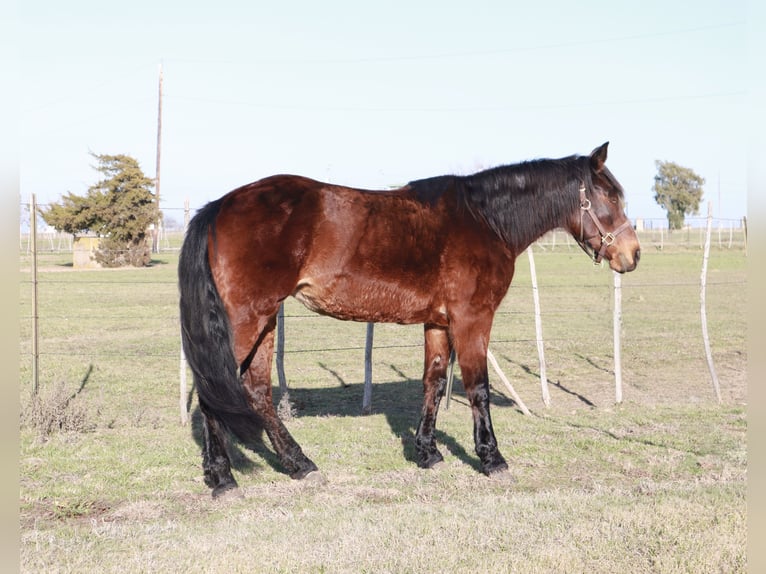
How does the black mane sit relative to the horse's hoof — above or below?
above

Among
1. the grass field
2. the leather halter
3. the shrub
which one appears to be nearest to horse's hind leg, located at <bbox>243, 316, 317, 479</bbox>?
the grass field

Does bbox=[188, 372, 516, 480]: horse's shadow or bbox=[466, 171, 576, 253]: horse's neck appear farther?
bbox=[188, 372, 516, 480]: horse's shadow

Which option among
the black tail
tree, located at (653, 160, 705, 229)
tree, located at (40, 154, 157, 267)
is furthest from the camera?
tree, located at (653, 160, 705, 229)

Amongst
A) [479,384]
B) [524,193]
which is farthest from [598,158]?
[479,384]

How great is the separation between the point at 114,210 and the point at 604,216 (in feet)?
113

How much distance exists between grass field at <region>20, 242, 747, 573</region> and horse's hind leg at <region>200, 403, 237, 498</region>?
0.12 meters

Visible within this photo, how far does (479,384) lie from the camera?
5.94 m

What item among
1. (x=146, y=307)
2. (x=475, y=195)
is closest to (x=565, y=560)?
(x=475, y=195)

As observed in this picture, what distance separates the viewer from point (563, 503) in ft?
16.1

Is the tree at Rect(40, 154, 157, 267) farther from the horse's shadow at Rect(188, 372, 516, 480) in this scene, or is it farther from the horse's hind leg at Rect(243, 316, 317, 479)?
the horse's hind leg at Rect(243, 316, 317, 479)

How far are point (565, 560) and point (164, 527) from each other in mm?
2435

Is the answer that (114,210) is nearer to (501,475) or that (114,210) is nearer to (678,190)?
(501,475)

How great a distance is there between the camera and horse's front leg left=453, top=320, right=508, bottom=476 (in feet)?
19.2

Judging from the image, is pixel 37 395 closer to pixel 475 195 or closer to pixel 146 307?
pixel 475 195
